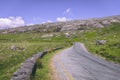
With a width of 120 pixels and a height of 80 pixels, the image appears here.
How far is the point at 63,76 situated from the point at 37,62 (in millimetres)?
8022

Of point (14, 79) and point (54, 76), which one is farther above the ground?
point (14, 79)

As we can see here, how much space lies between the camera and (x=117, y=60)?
4372 centimetres

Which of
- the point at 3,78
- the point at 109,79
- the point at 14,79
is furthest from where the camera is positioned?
the point at 109,79

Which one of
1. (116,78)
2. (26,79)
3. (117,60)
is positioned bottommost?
(117,60)

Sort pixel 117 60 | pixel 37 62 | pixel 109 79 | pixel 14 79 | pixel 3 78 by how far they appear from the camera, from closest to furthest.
Answer: pixel 14 79 < pixel 3 78 < pixel 109 79 < pixel 37 62 < pixel 117 60

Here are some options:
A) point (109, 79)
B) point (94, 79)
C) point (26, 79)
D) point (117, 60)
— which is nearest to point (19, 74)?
point (26, 79)

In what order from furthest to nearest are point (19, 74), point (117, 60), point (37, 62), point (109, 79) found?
point (117, 60), point (37, 62), point (109, 79), point (19, 74)

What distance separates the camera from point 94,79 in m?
21.7

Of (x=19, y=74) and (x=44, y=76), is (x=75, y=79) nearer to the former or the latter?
(x=44, y=76)

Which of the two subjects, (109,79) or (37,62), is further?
(37,62)

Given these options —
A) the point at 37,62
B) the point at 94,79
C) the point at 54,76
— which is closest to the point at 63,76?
the point at 54,76

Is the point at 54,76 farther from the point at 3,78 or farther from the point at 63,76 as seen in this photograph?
the point at 3,78

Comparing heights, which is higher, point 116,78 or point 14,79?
point 14,79

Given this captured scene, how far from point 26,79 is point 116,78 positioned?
909 centimetres
